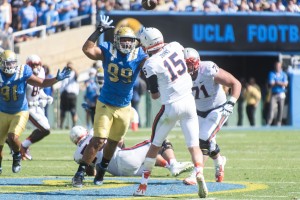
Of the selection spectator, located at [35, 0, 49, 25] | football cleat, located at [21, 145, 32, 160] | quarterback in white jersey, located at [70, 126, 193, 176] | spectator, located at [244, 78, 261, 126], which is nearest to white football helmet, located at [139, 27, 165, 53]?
quarterback in white jersey, located at [70, 126, 193, 176]

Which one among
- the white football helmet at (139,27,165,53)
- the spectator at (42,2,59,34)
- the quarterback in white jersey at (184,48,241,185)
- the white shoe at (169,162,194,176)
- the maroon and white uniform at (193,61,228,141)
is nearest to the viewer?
the white football helmet at (139,27,165,53)

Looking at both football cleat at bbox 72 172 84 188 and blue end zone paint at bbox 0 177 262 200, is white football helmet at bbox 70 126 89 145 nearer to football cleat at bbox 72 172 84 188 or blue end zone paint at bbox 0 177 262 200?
blue end zone paint at bbox 0 177 262 200

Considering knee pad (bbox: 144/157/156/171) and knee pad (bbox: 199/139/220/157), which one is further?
knee pad (bbox: 199/139/220/157)

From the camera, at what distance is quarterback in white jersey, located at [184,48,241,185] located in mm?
10938

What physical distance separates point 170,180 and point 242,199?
2116mm

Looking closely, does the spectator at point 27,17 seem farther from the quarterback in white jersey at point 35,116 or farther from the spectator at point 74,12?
the quarterback in white jersey at point 35,116

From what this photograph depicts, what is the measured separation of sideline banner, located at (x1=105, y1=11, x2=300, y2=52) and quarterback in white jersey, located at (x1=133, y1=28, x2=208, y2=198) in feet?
50.7

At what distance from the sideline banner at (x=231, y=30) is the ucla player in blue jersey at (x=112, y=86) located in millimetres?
14596

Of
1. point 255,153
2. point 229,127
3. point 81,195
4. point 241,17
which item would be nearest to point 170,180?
point 81,195

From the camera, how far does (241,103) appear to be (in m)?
25.1

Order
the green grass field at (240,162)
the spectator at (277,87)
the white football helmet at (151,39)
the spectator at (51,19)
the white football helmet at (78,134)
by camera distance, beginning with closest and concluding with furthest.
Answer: the white football helmet at (151,39), the green grass field at (240,162), the white football helmet at (78,134), the spectator at (277,87), the spectator at (51,19)

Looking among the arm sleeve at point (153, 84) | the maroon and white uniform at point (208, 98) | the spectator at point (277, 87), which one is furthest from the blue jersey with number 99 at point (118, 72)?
the spectator at point (277, 87)

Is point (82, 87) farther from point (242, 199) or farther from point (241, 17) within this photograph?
point (242, 199)

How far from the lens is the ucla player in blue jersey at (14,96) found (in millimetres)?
11953
